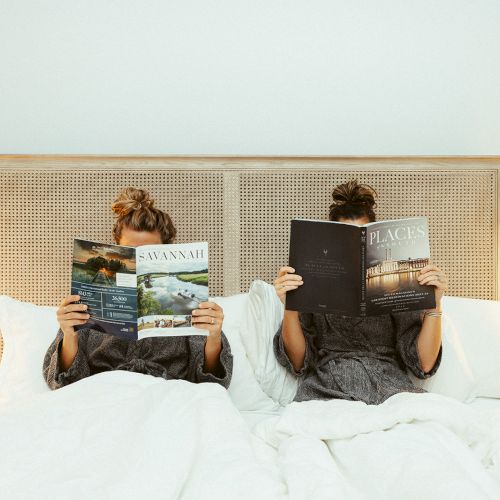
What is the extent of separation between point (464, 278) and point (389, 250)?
0.78 m

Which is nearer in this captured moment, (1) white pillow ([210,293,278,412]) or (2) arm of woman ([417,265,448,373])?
(2) arm of woman ([417,265,448,373])

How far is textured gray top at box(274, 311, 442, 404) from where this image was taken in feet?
4.88

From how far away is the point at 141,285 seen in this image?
141 centimetres

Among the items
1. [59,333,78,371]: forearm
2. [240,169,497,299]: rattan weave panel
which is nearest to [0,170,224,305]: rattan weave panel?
[240,169,497,299]: rattan weave panel

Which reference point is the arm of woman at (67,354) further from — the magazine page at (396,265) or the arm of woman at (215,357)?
the magazine page at (396,265)

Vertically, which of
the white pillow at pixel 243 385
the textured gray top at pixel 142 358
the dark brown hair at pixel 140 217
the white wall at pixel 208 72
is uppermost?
the white wall at pixel 208 72

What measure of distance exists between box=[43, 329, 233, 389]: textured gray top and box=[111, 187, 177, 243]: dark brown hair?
0.99 ft

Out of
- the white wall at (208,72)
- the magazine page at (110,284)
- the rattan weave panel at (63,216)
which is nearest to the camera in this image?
the magazine page at (110,284)

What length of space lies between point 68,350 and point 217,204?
2.71 ft

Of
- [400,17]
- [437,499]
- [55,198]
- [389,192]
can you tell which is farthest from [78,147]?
[437,499]

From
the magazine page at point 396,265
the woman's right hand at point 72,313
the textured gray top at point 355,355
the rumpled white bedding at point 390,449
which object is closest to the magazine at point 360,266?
the magazine page at point 396,265

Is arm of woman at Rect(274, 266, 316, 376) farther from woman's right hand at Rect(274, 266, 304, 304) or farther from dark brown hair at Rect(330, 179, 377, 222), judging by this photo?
dark brown hair at Rect(330, 179, 377, 222)

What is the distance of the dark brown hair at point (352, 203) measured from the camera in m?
1.63

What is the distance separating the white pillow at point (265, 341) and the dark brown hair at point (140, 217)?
35cm
